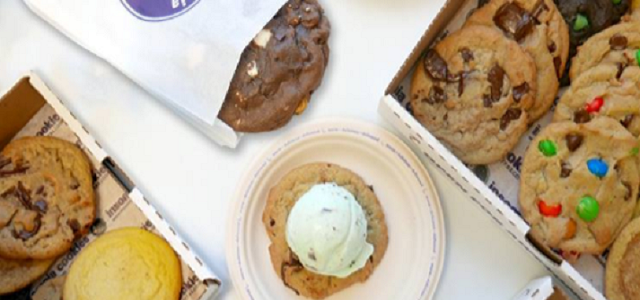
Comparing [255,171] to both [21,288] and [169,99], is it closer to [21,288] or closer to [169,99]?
[169,99]

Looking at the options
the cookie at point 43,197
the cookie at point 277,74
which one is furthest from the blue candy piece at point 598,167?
the cookie at point 43,197

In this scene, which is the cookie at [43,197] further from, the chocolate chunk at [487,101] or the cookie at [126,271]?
the chocolate chunk at [487,101]

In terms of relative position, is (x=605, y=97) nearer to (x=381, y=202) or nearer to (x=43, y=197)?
(x=381, y=202)

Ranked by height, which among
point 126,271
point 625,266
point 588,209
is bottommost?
point 625,266

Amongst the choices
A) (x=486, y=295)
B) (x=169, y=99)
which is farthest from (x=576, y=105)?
(x=169, y=99)

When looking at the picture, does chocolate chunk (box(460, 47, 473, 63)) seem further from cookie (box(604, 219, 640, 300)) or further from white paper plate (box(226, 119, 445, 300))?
cookie (box(604, 219, 640, 300))

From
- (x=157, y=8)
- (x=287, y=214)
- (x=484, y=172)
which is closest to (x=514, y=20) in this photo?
(x=484, y=172)

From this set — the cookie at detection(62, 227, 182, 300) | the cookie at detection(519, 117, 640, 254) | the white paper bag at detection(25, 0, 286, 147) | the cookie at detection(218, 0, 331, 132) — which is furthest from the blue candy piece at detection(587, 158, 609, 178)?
the cookie at detection(62, 227, 182, 300)
